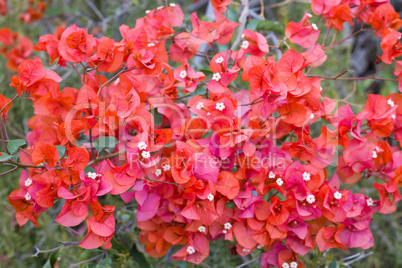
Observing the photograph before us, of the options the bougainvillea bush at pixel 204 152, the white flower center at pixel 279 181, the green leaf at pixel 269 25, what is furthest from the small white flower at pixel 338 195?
the green leaf at pixel 269 25

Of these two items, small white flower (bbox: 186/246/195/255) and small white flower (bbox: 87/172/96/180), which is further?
small white flower (bbox: 186/246/195/255)

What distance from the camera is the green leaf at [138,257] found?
3.46 ft

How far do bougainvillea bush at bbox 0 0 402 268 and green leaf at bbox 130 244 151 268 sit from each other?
147mm

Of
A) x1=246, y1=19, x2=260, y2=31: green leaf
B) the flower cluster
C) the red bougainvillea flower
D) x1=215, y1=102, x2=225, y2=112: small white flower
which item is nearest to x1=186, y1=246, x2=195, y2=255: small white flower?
x1=215, y1=102, x2=225, y2=112: small white flower

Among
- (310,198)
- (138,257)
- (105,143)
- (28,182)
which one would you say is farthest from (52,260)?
(310,198)

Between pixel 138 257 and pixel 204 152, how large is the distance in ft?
1.65

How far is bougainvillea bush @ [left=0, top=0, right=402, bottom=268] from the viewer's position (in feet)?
2.43

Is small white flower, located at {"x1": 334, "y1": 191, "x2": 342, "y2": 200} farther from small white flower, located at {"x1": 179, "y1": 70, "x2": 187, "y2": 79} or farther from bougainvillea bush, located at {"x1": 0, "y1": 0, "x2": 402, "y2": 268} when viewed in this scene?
small white flower, located at {"x1": 179, "y1": 70, "x2": 187, "y2": 79}

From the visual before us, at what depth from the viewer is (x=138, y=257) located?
1.07 meters

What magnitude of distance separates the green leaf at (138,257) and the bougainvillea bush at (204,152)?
0.15m

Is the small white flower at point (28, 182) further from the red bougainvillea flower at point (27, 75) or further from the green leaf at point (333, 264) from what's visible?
the green leaf at point (333, 264)

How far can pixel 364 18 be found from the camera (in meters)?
1.07

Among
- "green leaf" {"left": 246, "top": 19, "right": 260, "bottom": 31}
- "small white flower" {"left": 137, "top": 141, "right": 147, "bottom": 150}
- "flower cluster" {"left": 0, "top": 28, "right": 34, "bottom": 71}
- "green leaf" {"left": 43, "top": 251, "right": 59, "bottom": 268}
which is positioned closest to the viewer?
"small white flower" {"left": 137, "top": 141, "right": 147, "bottom": 150}

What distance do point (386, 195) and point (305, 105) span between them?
12.3 inches
